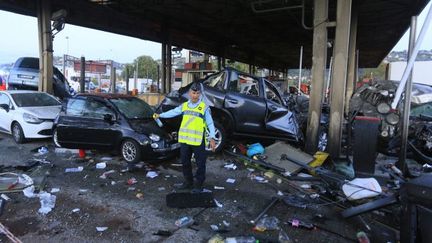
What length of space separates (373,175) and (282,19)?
41.0 feet

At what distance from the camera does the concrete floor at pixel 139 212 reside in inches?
175

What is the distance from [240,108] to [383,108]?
4.23 m

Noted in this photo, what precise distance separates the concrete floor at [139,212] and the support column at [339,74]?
112 inches

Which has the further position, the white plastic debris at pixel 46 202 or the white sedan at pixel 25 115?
the white sedan at pixel 25 115

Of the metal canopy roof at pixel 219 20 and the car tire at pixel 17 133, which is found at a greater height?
the metal canopy roof at pixel 219 20

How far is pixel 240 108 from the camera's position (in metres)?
8.48

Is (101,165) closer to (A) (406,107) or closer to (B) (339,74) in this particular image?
(B) (339,74)

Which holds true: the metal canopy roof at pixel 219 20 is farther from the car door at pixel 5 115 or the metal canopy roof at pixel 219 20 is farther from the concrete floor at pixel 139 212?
the concrete floor at pixel 139 212

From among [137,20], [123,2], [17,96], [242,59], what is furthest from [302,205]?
[242,59]

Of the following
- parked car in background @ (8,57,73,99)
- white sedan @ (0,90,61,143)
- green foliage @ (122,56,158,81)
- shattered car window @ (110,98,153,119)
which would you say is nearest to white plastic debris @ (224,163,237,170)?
shattered car window @ (110,98,153,119)

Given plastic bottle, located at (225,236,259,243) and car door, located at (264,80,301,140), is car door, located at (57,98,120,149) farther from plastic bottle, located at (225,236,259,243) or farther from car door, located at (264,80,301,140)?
plastic bottle, located at (225,236,259,243)

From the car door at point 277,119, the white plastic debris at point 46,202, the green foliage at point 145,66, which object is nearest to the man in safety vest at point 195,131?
the white plastic debris at point 46,202

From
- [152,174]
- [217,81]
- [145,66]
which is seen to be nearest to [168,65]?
[217,81]

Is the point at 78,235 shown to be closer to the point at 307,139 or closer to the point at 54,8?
the point at 307,139
